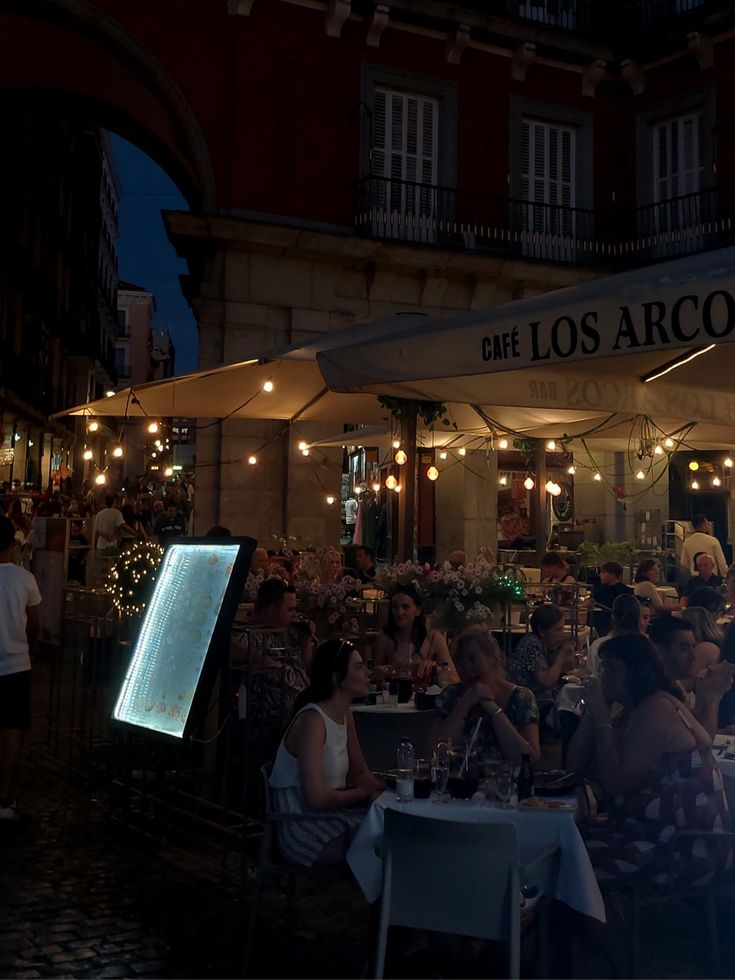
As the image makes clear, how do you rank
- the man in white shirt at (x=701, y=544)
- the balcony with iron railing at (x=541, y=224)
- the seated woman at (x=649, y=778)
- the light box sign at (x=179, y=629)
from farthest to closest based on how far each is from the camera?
1. the balcony with iron railing at (x=541, y=224)
2. the man in white shirt at (x=701, y=544)
3. the light box sign at (x=179, y=629)
4. the seated woman at (x=649, y=778)

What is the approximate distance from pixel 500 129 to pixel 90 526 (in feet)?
32.2

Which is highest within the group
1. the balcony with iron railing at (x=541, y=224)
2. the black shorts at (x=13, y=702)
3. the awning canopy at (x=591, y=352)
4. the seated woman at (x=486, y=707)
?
the balcony with iron railing at (x=541, y=224)

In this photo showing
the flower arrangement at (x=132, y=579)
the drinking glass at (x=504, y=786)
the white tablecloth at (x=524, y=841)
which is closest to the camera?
the white tablecloth at (x=524, y=841)

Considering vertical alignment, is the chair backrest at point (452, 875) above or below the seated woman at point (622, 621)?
below

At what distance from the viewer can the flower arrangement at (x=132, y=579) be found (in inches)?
292

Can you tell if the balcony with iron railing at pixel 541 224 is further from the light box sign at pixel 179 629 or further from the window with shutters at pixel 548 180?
the light box sign at pixel 179 629

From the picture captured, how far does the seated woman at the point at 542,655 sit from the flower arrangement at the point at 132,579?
272 centimetres

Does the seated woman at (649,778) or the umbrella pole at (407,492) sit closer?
the seated woman at (649,778)

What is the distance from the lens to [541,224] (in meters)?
17.7

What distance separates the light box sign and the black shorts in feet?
3.09

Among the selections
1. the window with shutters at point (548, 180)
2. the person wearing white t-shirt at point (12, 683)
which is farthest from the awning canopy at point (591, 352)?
the window with shutters at point (548, 180)

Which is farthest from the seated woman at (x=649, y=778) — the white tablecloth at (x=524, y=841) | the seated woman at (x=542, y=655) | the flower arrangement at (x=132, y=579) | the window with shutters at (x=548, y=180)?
the window with shutters at (x=548, y=180)

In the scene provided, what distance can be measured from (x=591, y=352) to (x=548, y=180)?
46.8 feet

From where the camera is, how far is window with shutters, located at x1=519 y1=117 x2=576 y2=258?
691 inches
